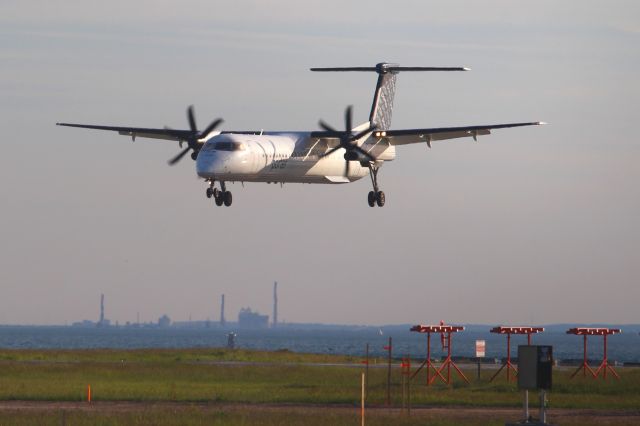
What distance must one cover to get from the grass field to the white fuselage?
9.24 m

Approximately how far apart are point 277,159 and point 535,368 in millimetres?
28214

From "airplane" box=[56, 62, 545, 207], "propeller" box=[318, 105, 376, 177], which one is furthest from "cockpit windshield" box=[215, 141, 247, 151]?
"propeller" box=[318, 105, 376, 177]

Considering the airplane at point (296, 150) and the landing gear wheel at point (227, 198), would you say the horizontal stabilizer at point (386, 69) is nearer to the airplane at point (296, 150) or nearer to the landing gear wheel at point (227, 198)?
the airplane at point (296, 150)

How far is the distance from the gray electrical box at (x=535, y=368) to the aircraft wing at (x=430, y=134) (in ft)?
88.0

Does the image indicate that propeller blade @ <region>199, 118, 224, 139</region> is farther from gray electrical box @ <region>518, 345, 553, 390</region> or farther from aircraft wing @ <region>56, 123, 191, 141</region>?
gray electrical box @ <region>518, 345, 553, 390</region>

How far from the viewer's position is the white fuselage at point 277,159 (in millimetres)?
50562

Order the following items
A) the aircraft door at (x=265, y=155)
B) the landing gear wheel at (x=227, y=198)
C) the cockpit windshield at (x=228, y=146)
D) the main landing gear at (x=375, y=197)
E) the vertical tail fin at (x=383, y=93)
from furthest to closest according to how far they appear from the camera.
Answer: the vertical tail fin at (x=383, y=93)
the main landing gear at (x=375, y=197)
the landing gear wheel at (x=227, y=198)
the aircraft door at (x=265, y=155)
the cockpit windshield at (x=228, y=146)

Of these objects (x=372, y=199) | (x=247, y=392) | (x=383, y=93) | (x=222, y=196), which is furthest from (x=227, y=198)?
(x=383, y=93)

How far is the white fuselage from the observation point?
50.6m

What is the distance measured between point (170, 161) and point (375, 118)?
42.6 ft

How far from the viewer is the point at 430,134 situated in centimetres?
5738

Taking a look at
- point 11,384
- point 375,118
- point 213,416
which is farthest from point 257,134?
point 213,416

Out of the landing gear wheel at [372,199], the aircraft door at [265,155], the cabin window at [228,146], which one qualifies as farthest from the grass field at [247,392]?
the cabin window at [228,146]

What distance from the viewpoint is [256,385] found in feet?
178
